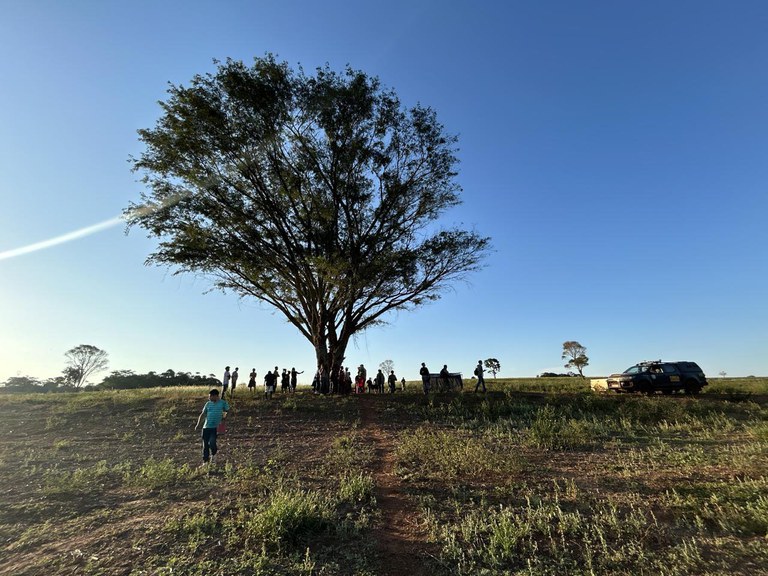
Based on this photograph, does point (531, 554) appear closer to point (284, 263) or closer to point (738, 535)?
point (738, 535)

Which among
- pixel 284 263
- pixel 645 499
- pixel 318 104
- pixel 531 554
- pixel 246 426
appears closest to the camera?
pixel 531 554

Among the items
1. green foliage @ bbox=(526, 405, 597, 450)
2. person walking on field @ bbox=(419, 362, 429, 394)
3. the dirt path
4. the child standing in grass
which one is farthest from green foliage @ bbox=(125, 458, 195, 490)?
person walking on field @ bbox=(419, 362, 429, 394)

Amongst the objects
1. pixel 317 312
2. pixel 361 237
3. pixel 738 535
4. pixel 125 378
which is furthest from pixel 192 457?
pixel 125 378

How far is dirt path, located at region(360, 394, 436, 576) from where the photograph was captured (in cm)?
480

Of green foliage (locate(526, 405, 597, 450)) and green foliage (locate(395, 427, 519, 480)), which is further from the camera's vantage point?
green foliage (locate(526, 405, 597, 450))

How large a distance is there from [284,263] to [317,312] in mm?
3766

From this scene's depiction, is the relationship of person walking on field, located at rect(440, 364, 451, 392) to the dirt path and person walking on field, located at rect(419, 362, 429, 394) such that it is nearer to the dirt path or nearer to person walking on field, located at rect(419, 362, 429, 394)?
person walking on field, located at rect(419, 362, 429, 394)

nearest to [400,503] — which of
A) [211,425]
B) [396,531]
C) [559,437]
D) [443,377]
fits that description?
[396,531]

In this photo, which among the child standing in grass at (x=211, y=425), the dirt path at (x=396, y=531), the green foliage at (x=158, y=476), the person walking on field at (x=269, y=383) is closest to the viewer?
the dirt path at (x=396, y=531)

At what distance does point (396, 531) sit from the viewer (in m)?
5.74

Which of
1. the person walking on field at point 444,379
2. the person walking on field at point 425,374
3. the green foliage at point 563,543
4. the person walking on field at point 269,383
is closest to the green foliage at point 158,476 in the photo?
the green foliage at point 563,543

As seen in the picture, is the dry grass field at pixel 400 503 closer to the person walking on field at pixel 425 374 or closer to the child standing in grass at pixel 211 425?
the child standing in grass at pixel 211 425

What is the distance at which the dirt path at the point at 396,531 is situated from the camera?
4.80 meters

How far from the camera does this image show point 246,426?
1623 centimetres
